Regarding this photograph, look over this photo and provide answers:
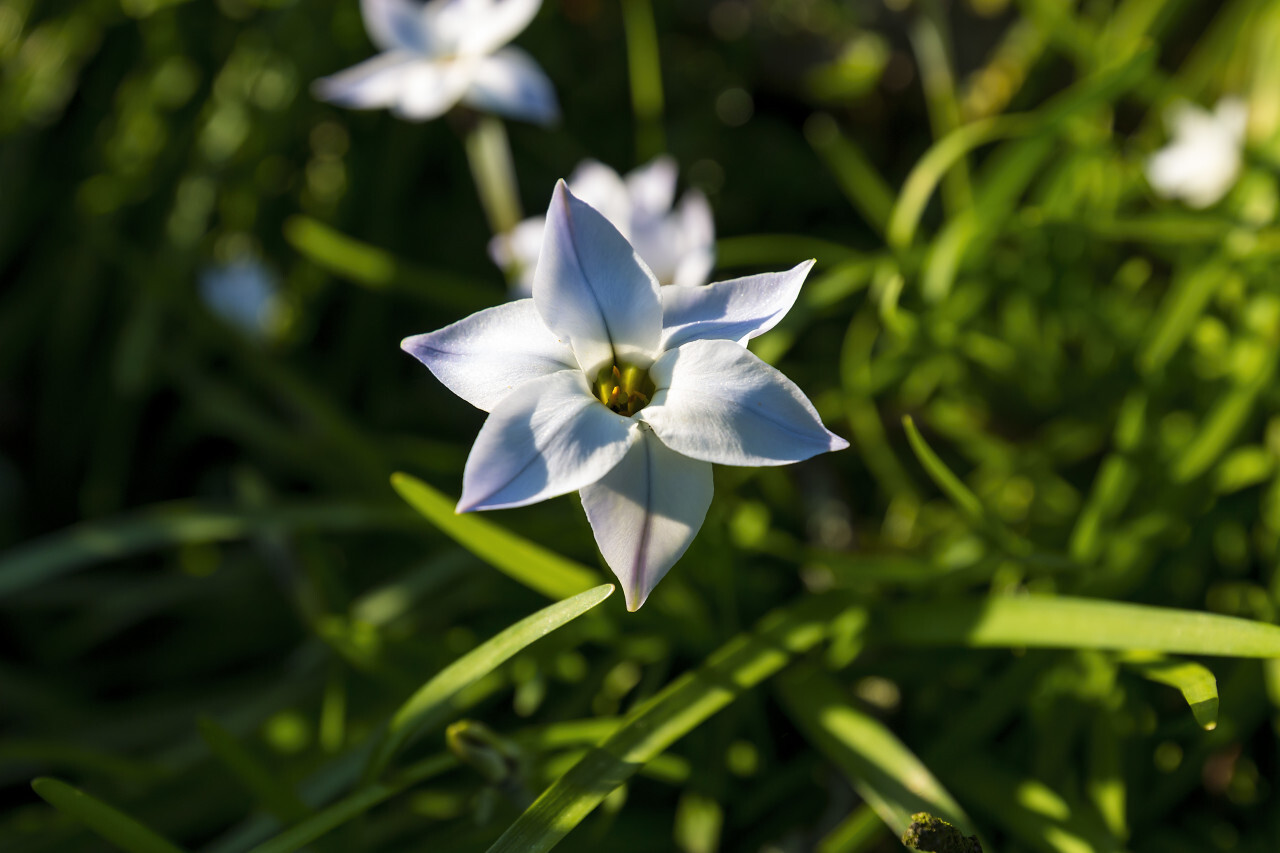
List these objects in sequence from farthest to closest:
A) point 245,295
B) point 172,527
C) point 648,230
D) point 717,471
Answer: point 245,295
point 172,527
point 717,471
point 648,230

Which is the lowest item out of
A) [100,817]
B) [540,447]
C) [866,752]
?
[866,752]

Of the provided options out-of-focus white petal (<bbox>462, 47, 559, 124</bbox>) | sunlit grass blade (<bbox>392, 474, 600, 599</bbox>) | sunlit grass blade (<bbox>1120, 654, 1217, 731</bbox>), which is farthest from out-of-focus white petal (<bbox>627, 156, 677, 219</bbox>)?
sunlit grass blade (<bbox>1120, 654, 1217, 731</bbox>)

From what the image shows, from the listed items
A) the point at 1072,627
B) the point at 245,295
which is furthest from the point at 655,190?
the point at 245,295

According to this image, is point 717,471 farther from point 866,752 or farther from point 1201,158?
point 1201,158

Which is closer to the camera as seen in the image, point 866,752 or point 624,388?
point 624,388

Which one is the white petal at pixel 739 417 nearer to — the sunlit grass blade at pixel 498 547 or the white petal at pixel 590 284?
the white petal at pixel 590 284

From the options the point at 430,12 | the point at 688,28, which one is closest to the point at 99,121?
the point at 430,12

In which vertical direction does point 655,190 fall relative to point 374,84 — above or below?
below
